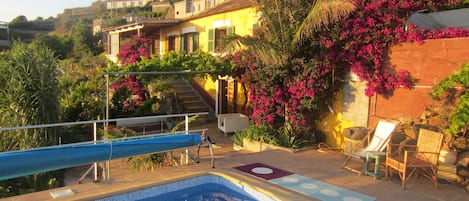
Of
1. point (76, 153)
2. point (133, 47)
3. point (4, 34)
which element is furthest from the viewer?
point (4, 34)

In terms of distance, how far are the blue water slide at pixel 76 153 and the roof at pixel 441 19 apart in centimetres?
686

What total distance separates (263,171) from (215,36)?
10.4 meters

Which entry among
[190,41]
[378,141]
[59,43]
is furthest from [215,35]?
[59,43]

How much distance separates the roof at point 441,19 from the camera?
29.5 ft

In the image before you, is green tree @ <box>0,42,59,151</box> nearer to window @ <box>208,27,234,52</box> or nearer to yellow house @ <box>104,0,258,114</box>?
yellow house @ <box>104,0,258,114</box>

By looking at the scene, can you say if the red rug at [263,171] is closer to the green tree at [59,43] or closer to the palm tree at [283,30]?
the palm tree at [283,30]

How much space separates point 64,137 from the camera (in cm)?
1184

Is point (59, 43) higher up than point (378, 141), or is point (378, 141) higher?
point (59, 43)

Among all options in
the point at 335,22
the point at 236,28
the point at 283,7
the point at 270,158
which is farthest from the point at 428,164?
the point at 236,28

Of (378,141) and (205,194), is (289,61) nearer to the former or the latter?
(378,141)

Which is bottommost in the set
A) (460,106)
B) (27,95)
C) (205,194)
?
(205,194)

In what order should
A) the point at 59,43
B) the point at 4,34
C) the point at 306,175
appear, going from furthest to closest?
the point at 4,34 → the point at 59,43 → the point at 306,175

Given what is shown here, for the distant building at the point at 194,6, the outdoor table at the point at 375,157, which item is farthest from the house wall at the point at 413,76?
the distant building at the point at 194,6

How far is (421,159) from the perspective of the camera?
269 inches
